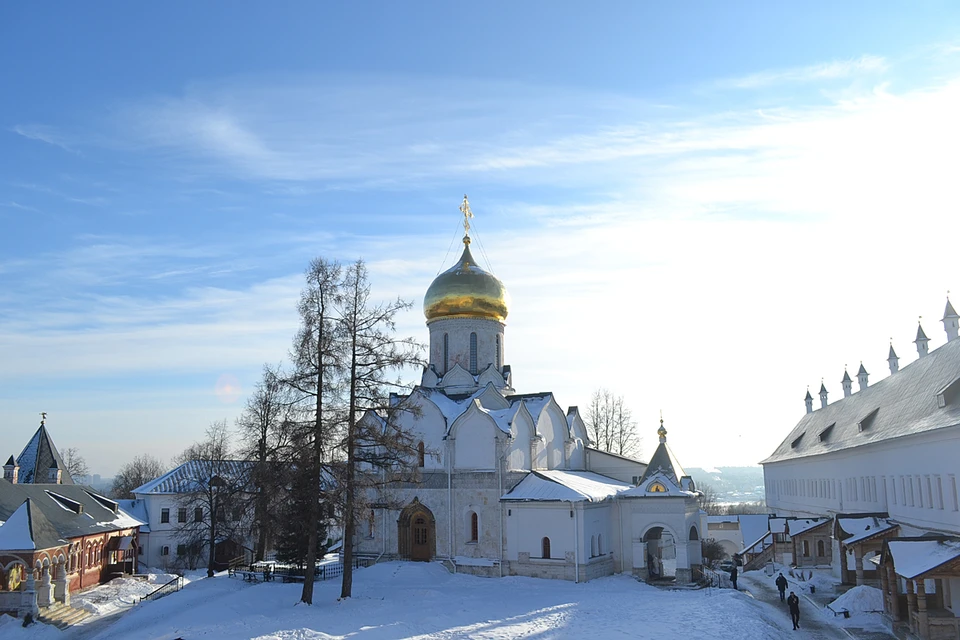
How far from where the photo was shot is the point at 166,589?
31.1m

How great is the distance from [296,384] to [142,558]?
79.7 ft

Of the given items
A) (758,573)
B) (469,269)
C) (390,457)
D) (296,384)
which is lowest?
(758,573)

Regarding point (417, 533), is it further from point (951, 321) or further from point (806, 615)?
point (951, 321)

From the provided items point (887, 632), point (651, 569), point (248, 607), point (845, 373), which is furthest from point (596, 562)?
point (845, 373)

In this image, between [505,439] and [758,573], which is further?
[758,573]

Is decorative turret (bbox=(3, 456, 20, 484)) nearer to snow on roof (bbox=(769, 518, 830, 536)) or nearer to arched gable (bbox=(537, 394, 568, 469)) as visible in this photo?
arched gable (bbox=(537, 394, 568, 469))

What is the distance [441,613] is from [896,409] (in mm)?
20421

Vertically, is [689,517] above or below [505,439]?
below

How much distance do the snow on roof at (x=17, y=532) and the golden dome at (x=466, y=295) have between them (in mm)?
18163

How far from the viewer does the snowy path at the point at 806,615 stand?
69.1 ft

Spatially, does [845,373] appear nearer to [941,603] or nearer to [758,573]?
[758,573]

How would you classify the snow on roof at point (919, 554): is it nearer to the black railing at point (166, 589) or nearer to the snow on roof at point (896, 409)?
the snow on roof at point (896, 409)

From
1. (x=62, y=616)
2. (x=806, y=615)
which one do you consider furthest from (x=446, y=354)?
(x=806, y=615)

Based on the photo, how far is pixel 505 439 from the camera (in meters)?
31.0
